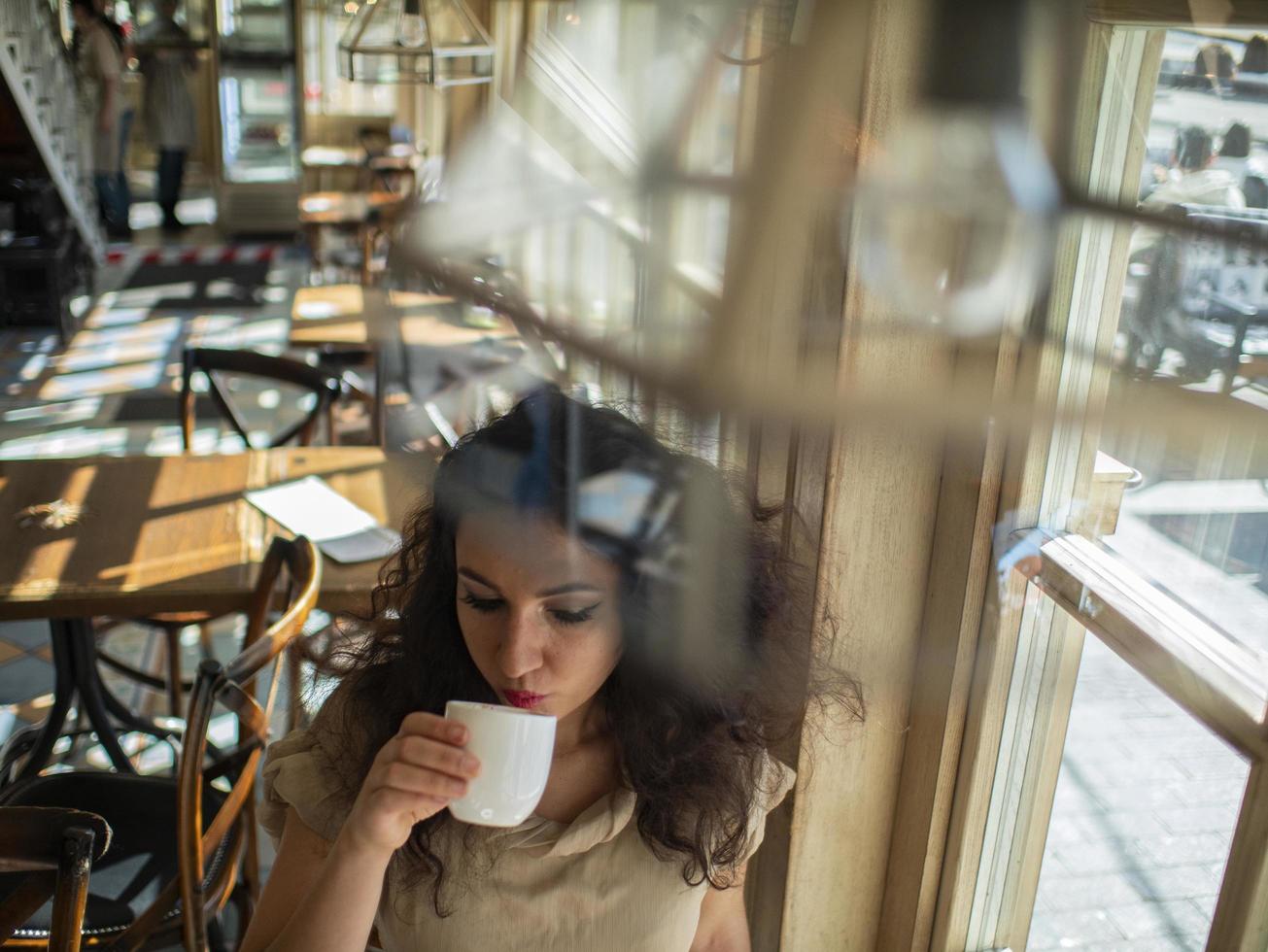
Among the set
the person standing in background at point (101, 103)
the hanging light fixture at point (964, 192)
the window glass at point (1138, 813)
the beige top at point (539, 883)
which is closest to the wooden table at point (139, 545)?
the beige top at point (539, 883)

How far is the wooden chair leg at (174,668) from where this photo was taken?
203cm

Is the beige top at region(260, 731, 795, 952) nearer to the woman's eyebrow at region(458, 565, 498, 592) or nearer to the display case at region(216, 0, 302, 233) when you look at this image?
the woman's eyebrow at region(458, 565, 498, 592)

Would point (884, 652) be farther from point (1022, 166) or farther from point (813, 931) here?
point (1022, 166)

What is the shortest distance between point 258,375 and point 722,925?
70.0 inches

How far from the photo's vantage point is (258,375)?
7.91ft

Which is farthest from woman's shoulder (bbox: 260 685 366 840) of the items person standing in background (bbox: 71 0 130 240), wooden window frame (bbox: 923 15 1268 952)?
person standing in background (bbox: 71 0 130 240)

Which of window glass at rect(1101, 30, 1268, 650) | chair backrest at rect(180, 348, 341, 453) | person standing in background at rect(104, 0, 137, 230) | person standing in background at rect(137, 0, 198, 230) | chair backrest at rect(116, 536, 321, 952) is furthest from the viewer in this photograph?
person standing in background at rect(137, 0, 198, 230)

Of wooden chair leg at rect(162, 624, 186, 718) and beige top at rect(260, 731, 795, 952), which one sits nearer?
beige top at rect(260, 731, 795, 952)

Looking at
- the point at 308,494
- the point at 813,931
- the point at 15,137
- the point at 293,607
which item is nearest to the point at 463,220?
the point at 813,931

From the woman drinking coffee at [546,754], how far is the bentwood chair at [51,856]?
0.19 m

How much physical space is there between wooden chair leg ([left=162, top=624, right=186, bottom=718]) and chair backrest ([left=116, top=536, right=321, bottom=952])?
23.2 inches

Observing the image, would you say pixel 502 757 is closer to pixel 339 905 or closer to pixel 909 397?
pixel 339 905

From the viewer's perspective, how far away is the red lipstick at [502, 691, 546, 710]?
0.66 m

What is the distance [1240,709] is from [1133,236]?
0.27m
